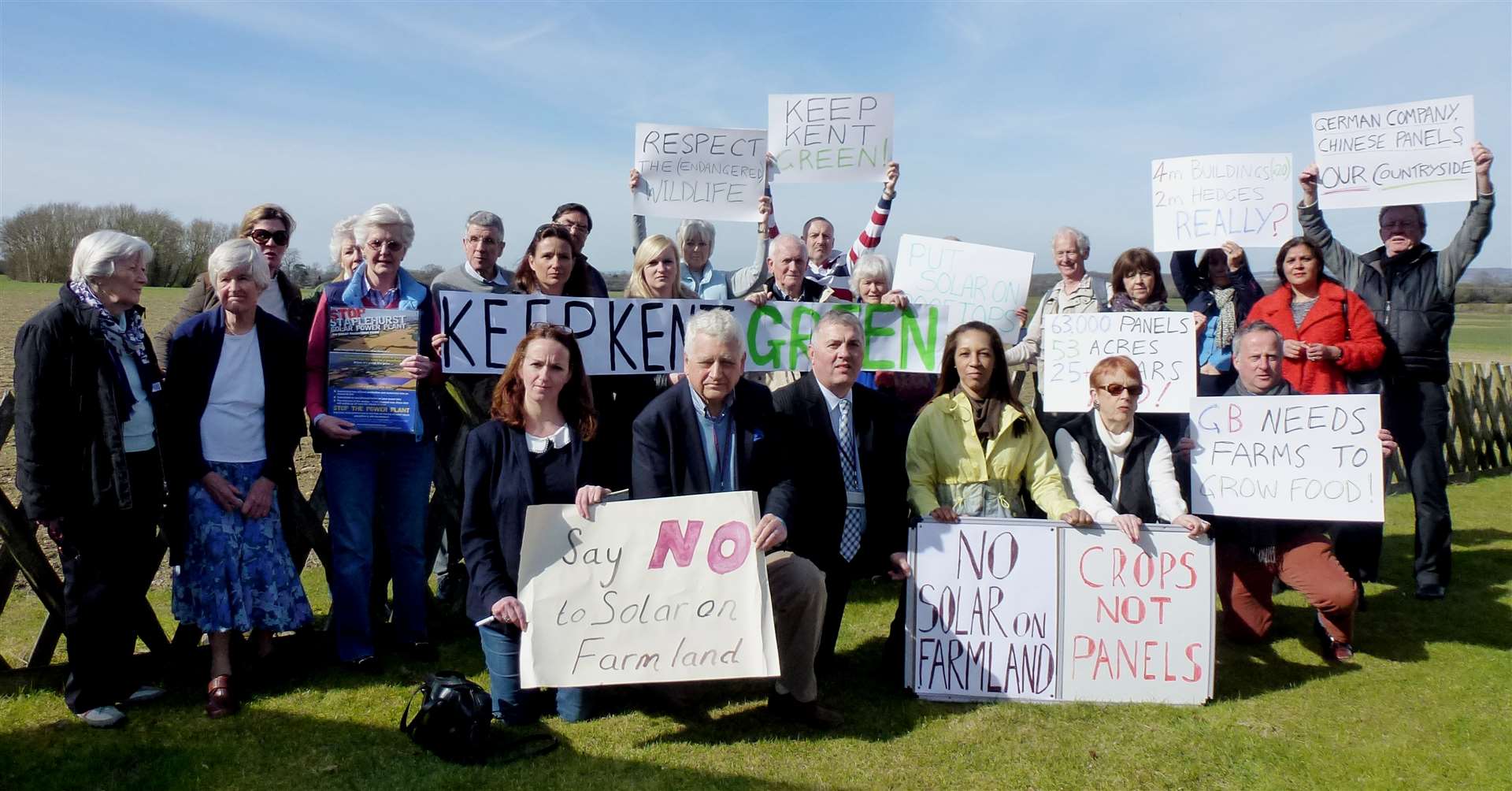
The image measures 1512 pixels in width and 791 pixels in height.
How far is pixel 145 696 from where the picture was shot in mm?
4641

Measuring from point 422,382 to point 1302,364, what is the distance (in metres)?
5.37

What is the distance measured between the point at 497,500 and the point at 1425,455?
618 cm

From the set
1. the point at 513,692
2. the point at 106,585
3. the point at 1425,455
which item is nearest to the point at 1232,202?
the point at 1425,455

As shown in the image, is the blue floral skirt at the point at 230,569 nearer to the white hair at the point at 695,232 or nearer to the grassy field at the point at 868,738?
the grassy field at the point at 868,738

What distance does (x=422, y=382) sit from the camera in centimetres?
510

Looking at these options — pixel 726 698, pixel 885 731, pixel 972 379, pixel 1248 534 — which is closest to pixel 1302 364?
pixel 1248 534

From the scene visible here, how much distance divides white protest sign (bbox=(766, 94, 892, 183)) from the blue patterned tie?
272 cm

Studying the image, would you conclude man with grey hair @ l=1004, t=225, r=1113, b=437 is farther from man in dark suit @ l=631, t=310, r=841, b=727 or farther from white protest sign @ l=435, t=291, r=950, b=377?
man in dark suit @ l=631, t=310, r=841, b=727

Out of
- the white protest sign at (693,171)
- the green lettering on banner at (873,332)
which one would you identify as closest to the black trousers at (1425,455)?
the green lettering on banner at (873,332)

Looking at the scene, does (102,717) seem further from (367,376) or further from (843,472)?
(843,472)

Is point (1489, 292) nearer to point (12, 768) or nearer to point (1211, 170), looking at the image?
point (1211, 170)

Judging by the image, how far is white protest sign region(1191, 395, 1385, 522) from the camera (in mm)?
5105

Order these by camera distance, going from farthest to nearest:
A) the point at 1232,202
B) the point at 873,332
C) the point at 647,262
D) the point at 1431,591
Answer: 1. the point at 1232,202
2. the point at 1431,591
3. the point at 873,332
4. the point at 647,262

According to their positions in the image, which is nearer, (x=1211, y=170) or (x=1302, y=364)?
(x=1302, y=364)
